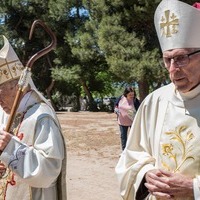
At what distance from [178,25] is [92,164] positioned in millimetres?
7265

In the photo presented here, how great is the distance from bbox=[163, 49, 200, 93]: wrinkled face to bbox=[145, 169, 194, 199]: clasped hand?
0.52m

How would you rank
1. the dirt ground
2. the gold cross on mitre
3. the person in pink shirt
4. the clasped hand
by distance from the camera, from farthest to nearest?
the person in pink shirt < the dirt ground < the gold cross on mitre < the clasped hand

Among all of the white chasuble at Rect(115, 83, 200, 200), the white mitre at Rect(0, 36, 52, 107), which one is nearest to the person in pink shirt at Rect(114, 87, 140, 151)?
the white mitre at Rect(0, 36, 52, 107)

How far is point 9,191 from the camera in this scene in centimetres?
343

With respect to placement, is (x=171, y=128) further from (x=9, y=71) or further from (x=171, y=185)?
(x=9, y=71)

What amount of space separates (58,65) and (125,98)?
24152 millimetres

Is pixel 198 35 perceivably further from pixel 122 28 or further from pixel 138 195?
pixel 122 28

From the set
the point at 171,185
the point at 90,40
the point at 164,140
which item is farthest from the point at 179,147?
the point at 90,40

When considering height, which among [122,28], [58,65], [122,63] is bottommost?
[58,65]

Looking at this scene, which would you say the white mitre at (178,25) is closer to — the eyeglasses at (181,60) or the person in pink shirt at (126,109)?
the eyeglasses at (181,60)

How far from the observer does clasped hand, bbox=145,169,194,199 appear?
8.53 feet

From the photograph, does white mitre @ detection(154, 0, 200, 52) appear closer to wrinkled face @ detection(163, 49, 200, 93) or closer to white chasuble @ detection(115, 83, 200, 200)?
wrinkled face @ detection(163, 49, 200, 93)

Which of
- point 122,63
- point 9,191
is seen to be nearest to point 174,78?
point 9,191

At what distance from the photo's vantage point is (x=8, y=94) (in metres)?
3.43
